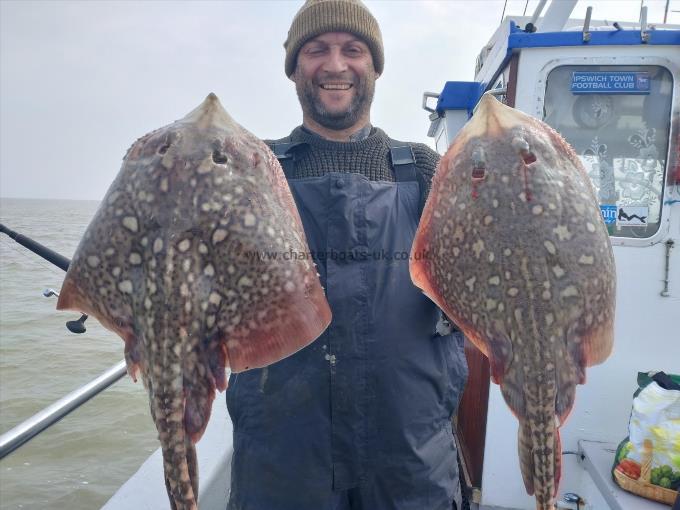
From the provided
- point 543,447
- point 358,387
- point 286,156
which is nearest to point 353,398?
point 358,387

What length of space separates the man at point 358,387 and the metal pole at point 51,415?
128cm

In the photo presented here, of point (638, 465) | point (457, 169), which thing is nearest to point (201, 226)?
point (457, 169)

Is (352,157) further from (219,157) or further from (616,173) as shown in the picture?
(616,173)

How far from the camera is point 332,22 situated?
2.68m

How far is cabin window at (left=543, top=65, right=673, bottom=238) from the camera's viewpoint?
3.91m

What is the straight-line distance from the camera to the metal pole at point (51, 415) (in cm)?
259

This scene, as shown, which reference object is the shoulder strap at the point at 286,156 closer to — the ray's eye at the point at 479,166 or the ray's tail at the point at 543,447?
the ray's eye at the point at 479,166

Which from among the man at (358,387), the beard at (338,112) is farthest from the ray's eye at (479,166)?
the beard at (338,112)

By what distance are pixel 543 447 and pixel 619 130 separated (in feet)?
11.0

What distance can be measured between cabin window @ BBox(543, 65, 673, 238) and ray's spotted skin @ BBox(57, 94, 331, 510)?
3.30 metres

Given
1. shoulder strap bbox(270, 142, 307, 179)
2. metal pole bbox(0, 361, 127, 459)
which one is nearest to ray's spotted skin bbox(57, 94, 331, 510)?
shoulder strap bbox(270, 142, 307, 179)

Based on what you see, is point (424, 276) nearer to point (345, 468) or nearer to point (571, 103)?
point (345, 468)

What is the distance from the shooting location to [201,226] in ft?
5.43

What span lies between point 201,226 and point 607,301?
152 cm
